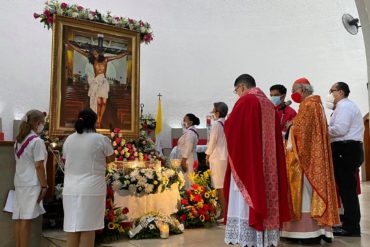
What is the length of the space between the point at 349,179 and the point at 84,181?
3141 millimetres

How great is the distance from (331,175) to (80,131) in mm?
2839

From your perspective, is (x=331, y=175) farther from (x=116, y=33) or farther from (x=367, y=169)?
(x=367, y=169)

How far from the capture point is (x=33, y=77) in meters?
10.2

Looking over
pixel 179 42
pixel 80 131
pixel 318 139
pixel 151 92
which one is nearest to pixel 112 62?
pixel 80 131

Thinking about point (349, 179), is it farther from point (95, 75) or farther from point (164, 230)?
point (95, 75)

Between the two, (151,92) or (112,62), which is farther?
(151,92)

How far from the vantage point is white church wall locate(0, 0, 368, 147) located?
12664 mm

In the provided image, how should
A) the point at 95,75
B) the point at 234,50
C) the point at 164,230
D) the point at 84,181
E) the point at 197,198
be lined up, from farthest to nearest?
the point at 234,50, the point at 95,75, the point at 197,198, the point at 164,230, the point at 84,181

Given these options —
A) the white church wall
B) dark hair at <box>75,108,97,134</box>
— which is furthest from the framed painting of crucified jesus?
the white church wall

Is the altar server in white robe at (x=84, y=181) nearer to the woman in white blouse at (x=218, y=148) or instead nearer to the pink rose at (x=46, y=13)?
the woman in white blouse at (x=218, y=148)

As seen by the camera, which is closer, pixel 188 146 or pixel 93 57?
pixel 93 57

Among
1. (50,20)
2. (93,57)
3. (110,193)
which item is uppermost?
(50,20)

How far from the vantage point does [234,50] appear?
13414 mm

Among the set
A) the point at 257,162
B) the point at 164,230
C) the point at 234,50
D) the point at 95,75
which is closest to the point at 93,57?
the point at 95,75
